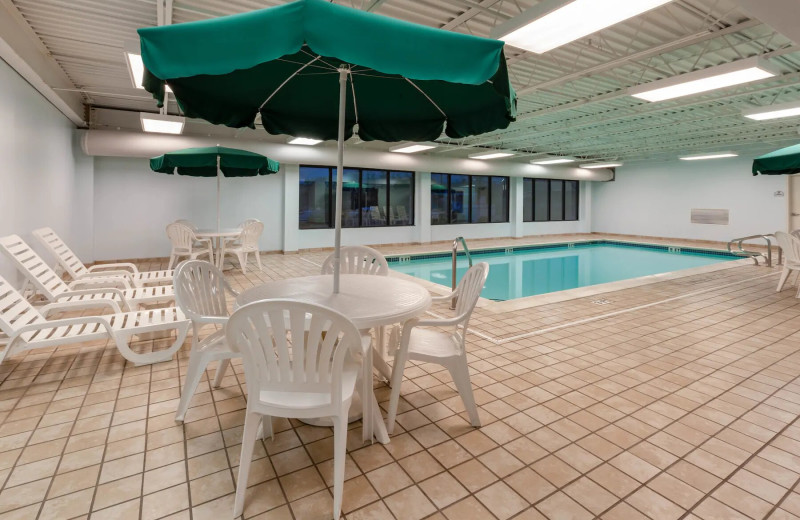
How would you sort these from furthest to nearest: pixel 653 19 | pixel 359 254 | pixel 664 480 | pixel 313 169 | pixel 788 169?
pixel 313 169 → pixel 788 169 → pixel 653 19 → pixel 359 254 → pixel 664 480

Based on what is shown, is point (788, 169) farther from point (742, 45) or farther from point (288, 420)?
point (288, 420)

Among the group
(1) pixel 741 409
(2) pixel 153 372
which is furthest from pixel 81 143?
(1) pixel 741 409

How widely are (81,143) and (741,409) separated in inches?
380

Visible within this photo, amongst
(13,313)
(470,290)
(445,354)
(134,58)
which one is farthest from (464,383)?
(134,58)

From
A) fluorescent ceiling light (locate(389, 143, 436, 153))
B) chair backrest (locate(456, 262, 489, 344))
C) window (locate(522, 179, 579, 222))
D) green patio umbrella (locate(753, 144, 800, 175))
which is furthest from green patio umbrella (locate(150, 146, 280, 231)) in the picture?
window (locate(522, 179, 579, 222))

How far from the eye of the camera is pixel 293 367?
1613 millimetres

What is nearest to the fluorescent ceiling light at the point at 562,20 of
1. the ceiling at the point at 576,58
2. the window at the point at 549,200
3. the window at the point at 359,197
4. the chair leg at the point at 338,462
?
the ceiling at the point at 576,58

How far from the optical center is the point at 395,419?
2258 millimetres

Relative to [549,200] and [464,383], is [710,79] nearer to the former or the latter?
[464,383]

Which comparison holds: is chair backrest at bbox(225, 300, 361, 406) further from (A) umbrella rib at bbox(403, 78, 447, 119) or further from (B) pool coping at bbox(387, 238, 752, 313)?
(B) pool coping at bbox(387, 238, 752, 313)

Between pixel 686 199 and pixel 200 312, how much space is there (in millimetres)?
15805

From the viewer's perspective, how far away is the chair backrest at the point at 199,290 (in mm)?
2236

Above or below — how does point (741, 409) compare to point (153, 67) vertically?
below

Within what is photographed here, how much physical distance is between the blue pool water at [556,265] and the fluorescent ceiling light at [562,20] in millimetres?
4319
